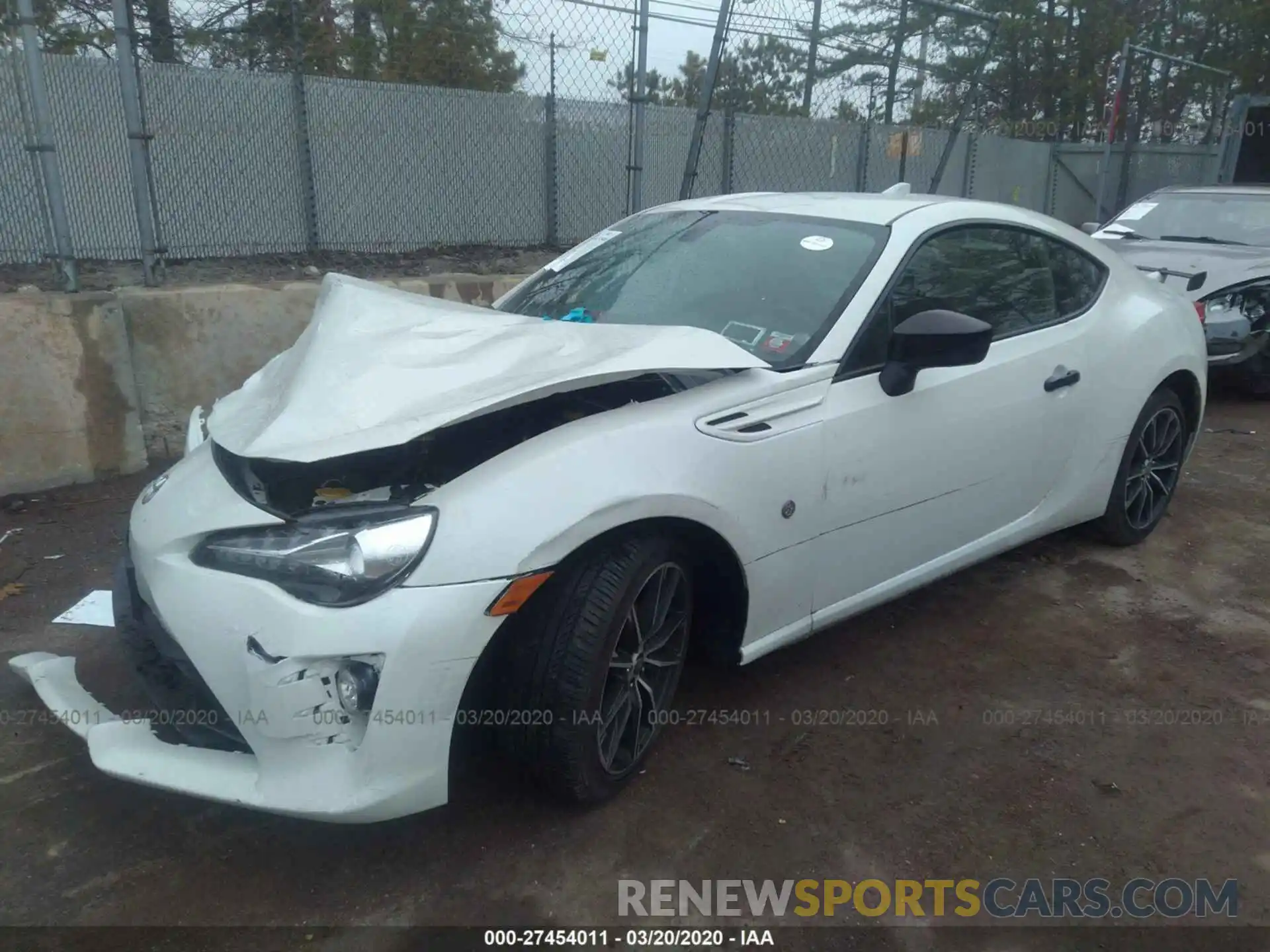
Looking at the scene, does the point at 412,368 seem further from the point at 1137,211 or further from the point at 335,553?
the point at 1137,211

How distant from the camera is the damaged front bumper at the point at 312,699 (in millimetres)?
2090

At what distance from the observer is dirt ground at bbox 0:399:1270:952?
2.31 m

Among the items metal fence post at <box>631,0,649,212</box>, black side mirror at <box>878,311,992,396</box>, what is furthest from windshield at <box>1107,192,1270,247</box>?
black side mirror at <box>878,311,992,396</box>

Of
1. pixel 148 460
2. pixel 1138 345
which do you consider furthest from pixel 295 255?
pixel 1138 345

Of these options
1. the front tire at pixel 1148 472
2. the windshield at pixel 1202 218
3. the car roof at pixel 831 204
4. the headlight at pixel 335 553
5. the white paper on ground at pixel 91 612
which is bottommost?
the white paper on ground at pixel 91 612

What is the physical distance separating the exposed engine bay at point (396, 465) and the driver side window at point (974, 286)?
0.87 meters

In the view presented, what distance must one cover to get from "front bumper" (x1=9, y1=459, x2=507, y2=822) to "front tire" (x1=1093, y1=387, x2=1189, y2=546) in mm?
3131

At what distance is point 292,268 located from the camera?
20.2 ft

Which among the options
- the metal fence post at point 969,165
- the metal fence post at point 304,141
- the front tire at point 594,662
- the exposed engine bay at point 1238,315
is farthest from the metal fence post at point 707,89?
the metal fence post at point 969,165

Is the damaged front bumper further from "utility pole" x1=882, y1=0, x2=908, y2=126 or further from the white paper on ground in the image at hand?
"utility pole" x1=882, y1=0, x2=908, y2=126

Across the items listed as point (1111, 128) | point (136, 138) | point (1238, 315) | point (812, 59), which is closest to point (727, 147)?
point (812, 59)

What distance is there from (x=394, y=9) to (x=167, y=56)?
1.56 m

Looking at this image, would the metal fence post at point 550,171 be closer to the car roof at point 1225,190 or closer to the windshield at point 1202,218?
the windshield at point 1202,218

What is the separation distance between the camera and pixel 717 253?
344 centimetres
